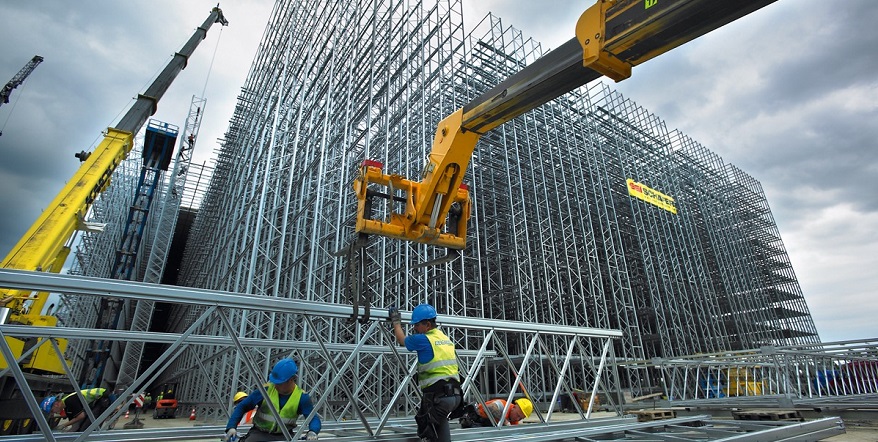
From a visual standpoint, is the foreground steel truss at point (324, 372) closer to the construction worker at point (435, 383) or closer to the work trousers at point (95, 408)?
the construction worker at point (435, 383)

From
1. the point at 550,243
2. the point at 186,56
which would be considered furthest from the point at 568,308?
the point at 186,56

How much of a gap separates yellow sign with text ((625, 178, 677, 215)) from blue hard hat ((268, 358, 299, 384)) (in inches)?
714

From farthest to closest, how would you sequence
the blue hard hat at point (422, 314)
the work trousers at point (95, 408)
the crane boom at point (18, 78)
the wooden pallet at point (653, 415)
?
the crane boom at point (18, 78)
the work trousers at point (95, 408)
the wooden pallet at point (653, 415)
the blue hard hat at point (422, 314)

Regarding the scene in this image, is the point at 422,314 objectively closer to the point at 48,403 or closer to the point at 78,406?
the point at 78,406

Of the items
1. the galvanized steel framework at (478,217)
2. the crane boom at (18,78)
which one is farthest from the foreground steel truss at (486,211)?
the crane boom at (18,78)

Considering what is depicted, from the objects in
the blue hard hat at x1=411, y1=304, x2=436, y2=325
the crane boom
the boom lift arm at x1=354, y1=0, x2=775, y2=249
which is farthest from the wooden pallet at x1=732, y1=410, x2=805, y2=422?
the crane boom

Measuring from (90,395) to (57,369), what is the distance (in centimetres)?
338

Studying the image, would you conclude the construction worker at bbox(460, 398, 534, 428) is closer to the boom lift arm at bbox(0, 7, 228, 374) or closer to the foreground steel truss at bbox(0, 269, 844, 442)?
the foreground steel truss at bbox(0, 269, 844, 442)

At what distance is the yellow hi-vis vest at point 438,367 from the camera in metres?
3.27

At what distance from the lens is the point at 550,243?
17.0 m

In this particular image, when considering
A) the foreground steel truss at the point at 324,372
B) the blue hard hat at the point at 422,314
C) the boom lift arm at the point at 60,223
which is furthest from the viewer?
the boom lift arm at the point at 60,223

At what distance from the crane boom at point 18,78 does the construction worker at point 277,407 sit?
103 ft

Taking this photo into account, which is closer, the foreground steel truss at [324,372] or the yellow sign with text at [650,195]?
the foreground steel truss at [324,372]

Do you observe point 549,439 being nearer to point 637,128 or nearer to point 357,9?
point 357,9
